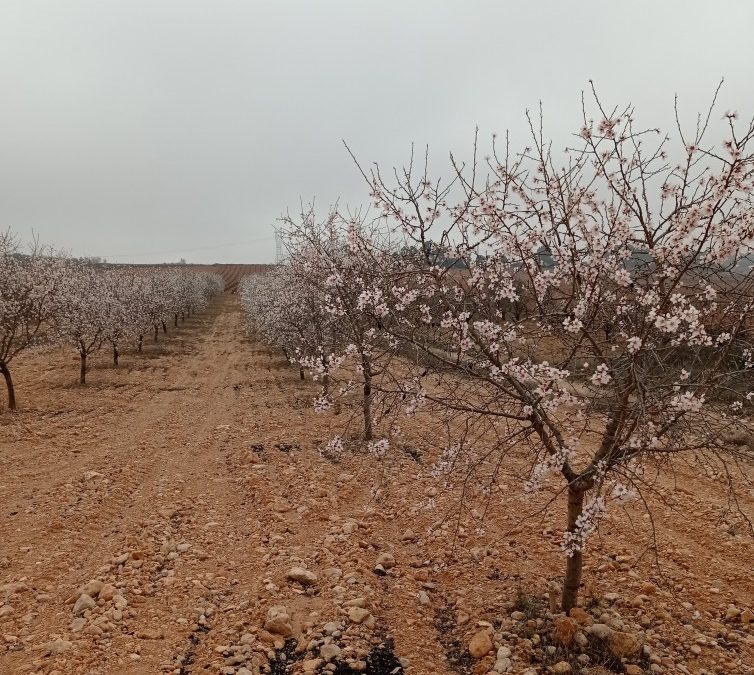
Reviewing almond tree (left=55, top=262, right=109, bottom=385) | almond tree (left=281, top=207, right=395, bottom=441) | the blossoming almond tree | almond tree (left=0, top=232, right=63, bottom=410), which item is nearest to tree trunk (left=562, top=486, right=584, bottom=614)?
the blossoming almond tree

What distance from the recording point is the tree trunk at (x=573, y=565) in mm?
5348

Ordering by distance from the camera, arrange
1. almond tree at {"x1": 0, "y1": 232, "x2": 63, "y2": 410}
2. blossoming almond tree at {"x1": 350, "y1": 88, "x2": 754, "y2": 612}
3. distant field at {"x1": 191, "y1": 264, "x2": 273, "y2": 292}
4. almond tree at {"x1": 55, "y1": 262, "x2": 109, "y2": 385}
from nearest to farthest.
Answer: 1. blossoming almond tree at {"x1": 350, "y1": 88, "x2": 754, "y2": 612}
2. almond tree at {"x1": 0, "y1": 232, "x2": 63, "y2": 410}
3. almond tree at {"x1": 55, "y1": 262, "x2": 109, "y2": 385}
4. distant field at {"x1": 191, "y1": 264, "x2": 273, "y2": 292}

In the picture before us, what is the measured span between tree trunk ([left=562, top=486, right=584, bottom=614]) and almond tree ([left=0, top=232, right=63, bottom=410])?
52.4 feet

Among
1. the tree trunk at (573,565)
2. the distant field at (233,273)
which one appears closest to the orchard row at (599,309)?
the tree trunk at (573,565)

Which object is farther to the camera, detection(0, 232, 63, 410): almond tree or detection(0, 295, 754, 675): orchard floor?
detection(0, 232, 63, 410): almond tree

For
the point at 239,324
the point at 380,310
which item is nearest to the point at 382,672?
the point at 380,310

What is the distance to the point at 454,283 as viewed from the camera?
548 cm

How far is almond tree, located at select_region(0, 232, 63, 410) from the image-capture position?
1559 centimetres

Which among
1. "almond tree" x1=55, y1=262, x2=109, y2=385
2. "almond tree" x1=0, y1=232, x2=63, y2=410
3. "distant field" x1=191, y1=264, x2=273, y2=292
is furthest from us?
"distant field" x1=191, y1=264, x2=273, y2=292

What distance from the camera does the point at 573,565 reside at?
5359mm

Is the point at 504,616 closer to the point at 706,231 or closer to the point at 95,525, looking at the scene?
the point at 706,231

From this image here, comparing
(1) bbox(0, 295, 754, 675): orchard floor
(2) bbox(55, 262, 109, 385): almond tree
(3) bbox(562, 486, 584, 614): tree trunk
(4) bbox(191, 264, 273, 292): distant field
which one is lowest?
(1) bbox(0, 295, 754, 675): orchard floor

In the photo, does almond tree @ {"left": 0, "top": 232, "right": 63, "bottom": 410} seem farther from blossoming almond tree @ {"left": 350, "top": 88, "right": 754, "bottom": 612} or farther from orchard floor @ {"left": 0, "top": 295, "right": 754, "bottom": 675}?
blossoming almond tree @ {"left": 350, "top": 88, "right": 754, "bottom": 612}

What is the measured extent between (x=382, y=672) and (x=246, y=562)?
284cm
